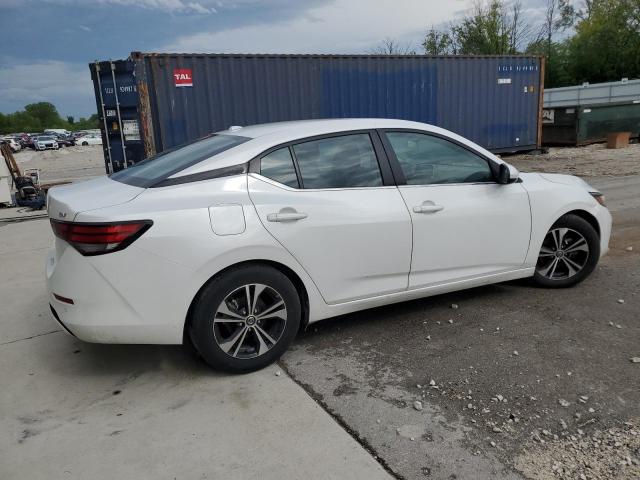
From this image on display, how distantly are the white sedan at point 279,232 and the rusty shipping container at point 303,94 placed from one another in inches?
296

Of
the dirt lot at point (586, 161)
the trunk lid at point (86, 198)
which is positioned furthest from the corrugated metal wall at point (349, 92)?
the trunk lid at point (86, 198)

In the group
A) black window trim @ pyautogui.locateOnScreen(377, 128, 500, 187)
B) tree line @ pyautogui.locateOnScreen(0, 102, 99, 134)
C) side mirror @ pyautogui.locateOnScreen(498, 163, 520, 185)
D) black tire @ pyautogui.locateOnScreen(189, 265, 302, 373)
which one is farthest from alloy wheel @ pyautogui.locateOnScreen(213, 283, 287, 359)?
tree line @ pyautogui.locateOnScreen(0, 102, 99, 134)

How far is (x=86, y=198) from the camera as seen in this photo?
10.5 ft

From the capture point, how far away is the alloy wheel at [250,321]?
10.7 feet

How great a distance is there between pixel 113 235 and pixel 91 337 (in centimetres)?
62

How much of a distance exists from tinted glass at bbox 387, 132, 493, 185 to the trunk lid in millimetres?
1810

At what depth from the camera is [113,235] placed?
2939 millimetres

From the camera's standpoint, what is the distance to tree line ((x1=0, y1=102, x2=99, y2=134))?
119 m

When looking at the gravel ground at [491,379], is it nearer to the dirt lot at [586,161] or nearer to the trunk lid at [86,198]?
the trunk lid at [86,198]

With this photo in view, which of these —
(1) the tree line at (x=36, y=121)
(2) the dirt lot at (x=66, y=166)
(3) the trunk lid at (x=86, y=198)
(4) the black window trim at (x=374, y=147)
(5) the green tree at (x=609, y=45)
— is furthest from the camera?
(1) the tree line at (x=36, y=121)

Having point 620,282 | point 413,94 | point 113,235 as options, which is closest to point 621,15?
point 413,94

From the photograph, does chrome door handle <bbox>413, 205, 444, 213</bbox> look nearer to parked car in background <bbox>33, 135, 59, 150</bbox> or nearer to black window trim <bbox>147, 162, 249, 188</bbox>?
black window trim <bbox>147, 162, 249, 188</bbox>

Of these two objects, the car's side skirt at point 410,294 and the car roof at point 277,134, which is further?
the car's side skirt at point 410,294

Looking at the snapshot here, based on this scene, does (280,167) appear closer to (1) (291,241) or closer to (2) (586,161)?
(1) (291,241)
